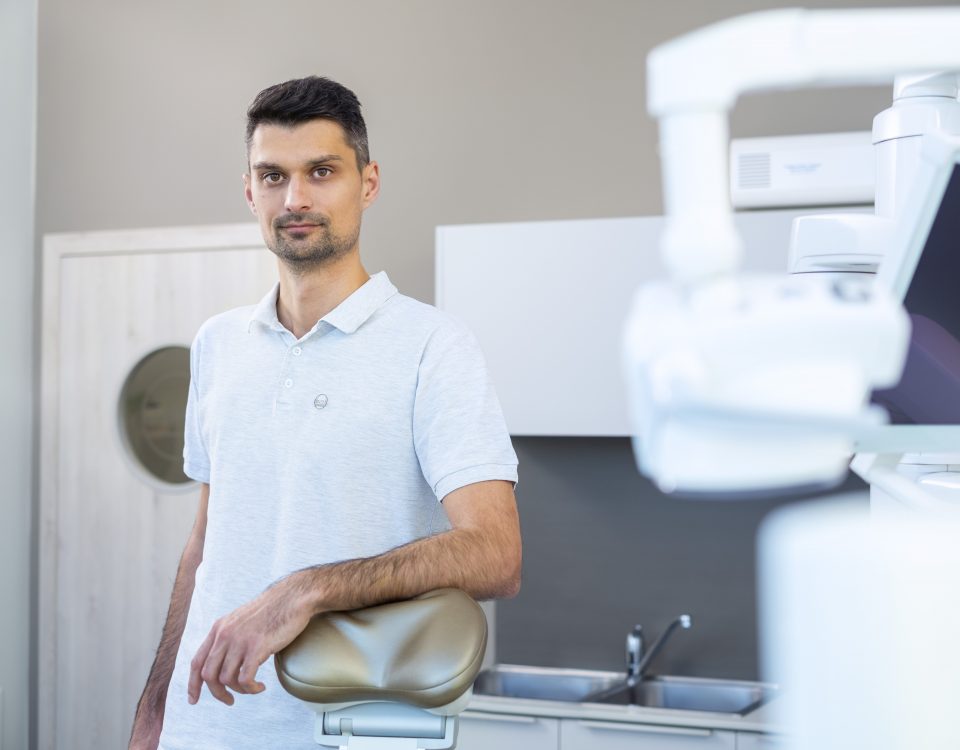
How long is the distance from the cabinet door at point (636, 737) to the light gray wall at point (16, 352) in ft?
6.52

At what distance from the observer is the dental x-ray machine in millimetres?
450

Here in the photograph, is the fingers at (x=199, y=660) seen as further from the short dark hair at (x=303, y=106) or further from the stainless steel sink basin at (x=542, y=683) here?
the stainless steel sink basin at (x=542, y=683)

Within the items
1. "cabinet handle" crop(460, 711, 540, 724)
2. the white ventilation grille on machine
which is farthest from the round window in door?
the white ventilation grille on machine

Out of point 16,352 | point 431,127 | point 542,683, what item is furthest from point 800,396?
point 16,352

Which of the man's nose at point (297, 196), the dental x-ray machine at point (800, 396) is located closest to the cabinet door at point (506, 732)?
the man's nose at point (297, 196)

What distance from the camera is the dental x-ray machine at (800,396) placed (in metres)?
0.45

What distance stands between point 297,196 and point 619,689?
75.5 inches

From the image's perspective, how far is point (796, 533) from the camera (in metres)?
0.53

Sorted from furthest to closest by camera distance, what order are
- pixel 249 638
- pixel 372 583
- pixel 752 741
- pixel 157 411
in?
1. pixel 157 411
2. pixel 752 741
3. pixel 372 583
4. pixel 249 638

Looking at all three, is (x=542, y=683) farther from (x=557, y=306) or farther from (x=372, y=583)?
(x=372, y=583)

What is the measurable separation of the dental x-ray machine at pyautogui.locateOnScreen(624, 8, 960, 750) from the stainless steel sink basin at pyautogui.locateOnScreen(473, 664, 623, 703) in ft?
9.27

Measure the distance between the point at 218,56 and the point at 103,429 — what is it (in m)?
1.27

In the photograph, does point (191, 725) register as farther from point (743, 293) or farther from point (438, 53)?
point (438, 53)

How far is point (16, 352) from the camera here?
3826 millimetres
